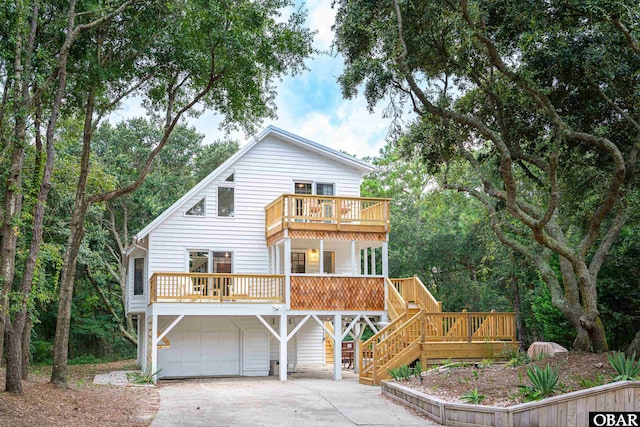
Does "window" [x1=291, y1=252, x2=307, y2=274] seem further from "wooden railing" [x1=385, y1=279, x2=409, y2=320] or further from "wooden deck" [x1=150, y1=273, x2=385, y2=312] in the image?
"wooden railing" [x1=385, y1=279, x2=409, y2=320]

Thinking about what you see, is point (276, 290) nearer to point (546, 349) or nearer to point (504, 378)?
point (546, 349)

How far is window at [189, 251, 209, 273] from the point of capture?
23.1 meters

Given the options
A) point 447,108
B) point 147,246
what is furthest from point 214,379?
point 447,108

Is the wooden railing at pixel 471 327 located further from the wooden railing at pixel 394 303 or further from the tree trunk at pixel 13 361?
the tree trunk at pixel 13 361

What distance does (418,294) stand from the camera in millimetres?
20672

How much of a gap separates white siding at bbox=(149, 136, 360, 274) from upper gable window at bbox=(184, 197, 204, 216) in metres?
0.18

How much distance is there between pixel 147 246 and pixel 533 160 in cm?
1320

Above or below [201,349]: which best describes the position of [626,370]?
above

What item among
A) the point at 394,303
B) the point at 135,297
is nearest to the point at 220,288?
the point at 394,303

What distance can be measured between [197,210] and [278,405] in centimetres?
1076

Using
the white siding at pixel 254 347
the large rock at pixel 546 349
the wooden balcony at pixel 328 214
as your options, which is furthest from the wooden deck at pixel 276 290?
the large rock at pixel 546 349

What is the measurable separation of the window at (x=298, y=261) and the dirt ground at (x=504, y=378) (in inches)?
344

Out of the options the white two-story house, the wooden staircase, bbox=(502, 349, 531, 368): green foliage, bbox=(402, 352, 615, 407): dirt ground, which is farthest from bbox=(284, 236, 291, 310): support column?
bbox=(502, 349, 531, 368): green foliage

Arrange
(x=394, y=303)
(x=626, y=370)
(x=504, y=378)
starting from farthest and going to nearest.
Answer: (x=394, y=303) → (x=504, y=378) → (x=626, y=370)
